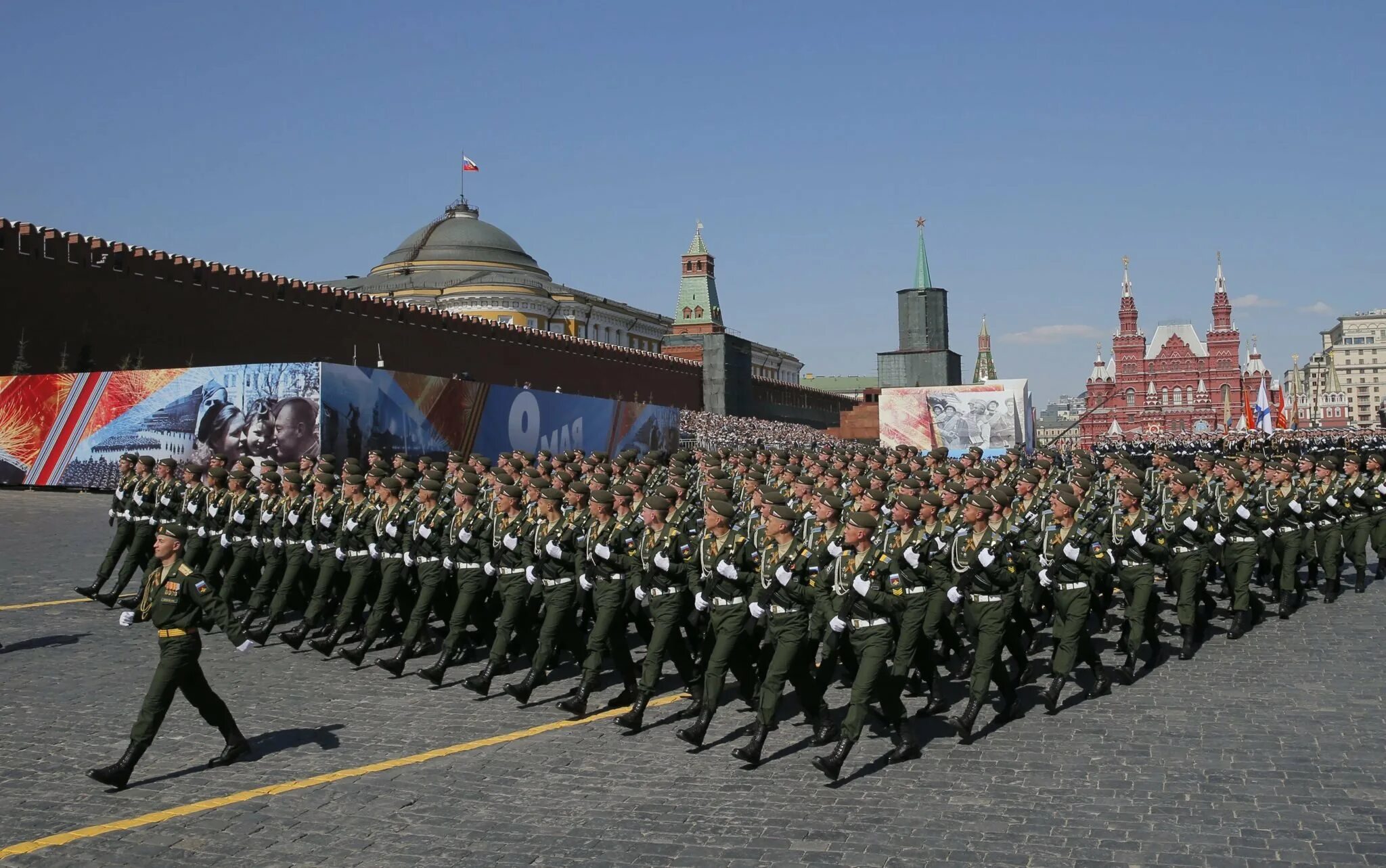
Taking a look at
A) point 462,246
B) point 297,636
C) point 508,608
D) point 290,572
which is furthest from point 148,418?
point 462,246

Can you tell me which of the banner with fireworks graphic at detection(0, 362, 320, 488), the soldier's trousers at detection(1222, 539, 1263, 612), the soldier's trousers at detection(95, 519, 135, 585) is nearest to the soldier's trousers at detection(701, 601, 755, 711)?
the soldier's trousers at detection(1222, 539, 1263, 612)

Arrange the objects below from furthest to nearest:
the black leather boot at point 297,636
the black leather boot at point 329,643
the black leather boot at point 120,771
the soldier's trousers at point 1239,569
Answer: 1. the soldier's trousers at point 1239,569
2. the black leather boot at point 297,636
3. the black leather boot at point 329,643
4. the black leather boot at point 120,771

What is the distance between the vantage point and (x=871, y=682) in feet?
24.1

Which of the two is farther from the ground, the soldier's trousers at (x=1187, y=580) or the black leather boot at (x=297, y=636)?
the soldier's trousers at (x=1187, y=580)

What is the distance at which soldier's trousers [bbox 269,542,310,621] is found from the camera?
11.3 metres

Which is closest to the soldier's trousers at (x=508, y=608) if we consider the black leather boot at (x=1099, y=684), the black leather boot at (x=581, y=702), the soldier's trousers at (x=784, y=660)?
the black leather boot at (x=581, y=702)

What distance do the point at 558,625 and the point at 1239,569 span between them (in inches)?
283

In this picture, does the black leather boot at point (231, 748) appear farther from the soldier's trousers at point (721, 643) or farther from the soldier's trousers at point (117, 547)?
the soldier's trousers at point (117, 547)

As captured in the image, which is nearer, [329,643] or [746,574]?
[746,574]

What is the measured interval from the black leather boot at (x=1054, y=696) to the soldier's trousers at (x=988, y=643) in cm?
26

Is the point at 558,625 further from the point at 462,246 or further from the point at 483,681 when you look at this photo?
the point at 462,246

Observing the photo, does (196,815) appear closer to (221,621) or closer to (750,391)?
(221,621)

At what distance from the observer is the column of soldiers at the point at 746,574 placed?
7.85 m

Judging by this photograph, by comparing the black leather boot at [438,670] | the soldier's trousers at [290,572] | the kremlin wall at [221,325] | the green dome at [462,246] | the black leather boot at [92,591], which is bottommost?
the black leather boot at [438,670]
